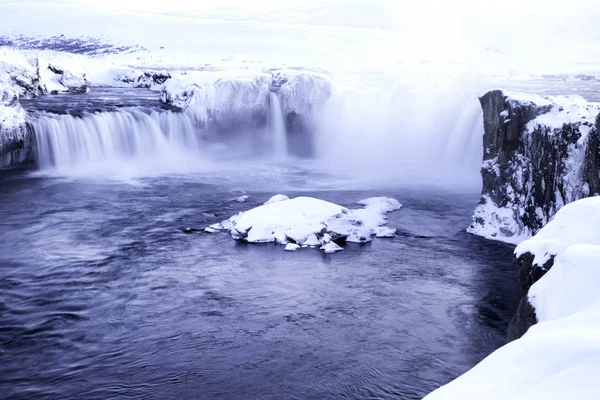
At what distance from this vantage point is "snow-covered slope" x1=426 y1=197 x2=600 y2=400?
3792mm

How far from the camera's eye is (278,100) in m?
30.5

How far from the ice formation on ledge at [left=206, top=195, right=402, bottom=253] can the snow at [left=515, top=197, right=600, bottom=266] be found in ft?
24.9

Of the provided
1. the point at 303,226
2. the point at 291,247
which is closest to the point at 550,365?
the point at 291,247

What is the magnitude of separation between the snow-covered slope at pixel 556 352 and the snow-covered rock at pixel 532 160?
27.6ft

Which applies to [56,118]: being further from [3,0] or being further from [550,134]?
[3,0]

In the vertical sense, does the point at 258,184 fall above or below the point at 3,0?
below

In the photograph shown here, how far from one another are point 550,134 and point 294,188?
10.1m

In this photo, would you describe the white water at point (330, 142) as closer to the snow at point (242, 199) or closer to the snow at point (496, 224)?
the snow at point (242, 199)

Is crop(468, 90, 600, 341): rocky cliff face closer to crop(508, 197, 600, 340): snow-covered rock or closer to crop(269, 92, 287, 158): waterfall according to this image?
crop(508, 197, 600, 340): snow-covered rock

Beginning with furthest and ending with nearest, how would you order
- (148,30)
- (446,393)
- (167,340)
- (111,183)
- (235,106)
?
(148,30) → (235,106) → (111,183) → (167,340) → (446,393)

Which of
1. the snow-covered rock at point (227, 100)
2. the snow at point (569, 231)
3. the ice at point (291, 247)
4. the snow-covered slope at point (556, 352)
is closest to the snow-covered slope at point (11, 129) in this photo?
the snow-covered rock at point (227, 100)

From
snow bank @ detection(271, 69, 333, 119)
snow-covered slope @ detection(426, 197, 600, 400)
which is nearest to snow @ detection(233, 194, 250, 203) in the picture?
snow bank @ detection(271, 69, 333, 119)

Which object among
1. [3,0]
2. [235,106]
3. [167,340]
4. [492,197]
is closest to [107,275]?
[167,340]

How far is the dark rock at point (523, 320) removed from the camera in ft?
22.8
